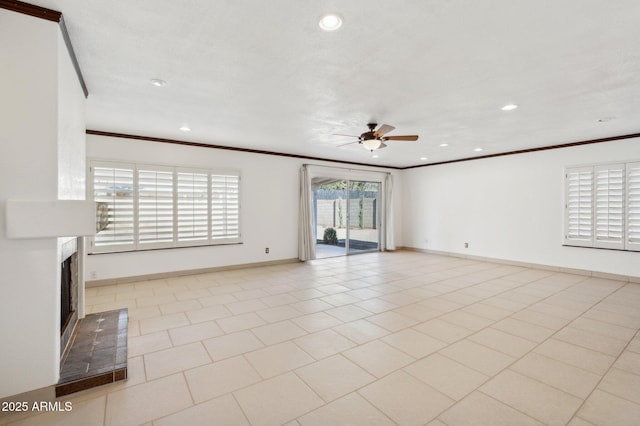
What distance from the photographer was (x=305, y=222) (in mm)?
6926

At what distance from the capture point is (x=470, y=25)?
202 centimetres

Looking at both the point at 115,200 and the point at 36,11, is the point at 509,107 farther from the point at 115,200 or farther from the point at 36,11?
the point at 115,200

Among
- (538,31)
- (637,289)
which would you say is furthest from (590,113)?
(637,289)

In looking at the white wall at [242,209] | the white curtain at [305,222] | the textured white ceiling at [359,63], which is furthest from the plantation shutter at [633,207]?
the white curtain at [305,222]

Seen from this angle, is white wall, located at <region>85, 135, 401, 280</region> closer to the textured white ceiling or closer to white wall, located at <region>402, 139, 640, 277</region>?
the textured white ceiling

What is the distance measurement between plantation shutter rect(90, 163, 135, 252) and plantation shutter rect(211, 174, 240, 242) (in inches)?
54.7

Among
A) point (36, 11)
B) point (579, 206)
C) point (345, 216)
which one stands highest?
point (36, 11)

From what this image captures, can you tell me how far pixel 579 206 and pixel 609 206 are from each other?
41 cm

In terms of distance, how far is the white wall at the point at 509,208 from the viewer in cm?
547

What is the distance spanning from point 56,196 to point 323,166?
5.83 meters

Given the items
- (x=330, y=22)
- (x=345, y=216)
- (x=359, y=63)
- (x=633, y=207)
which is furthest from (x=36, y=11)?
(x=633, y=207)

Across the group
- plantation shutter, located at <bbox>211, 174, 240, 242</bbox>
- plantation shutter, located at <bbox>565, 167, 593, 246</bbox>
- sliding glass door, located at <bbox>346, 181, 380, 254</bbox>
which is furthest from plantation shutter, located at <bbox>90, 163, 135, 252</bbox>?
plantation shutter, located at <bbox>565, 167, 593, 246</bbox>

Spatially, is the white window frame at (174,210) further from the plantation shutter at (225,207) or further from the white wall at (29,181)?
the white wall at (29,181)

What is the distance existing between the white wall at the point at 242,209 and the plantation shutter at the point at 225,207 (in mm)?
158
